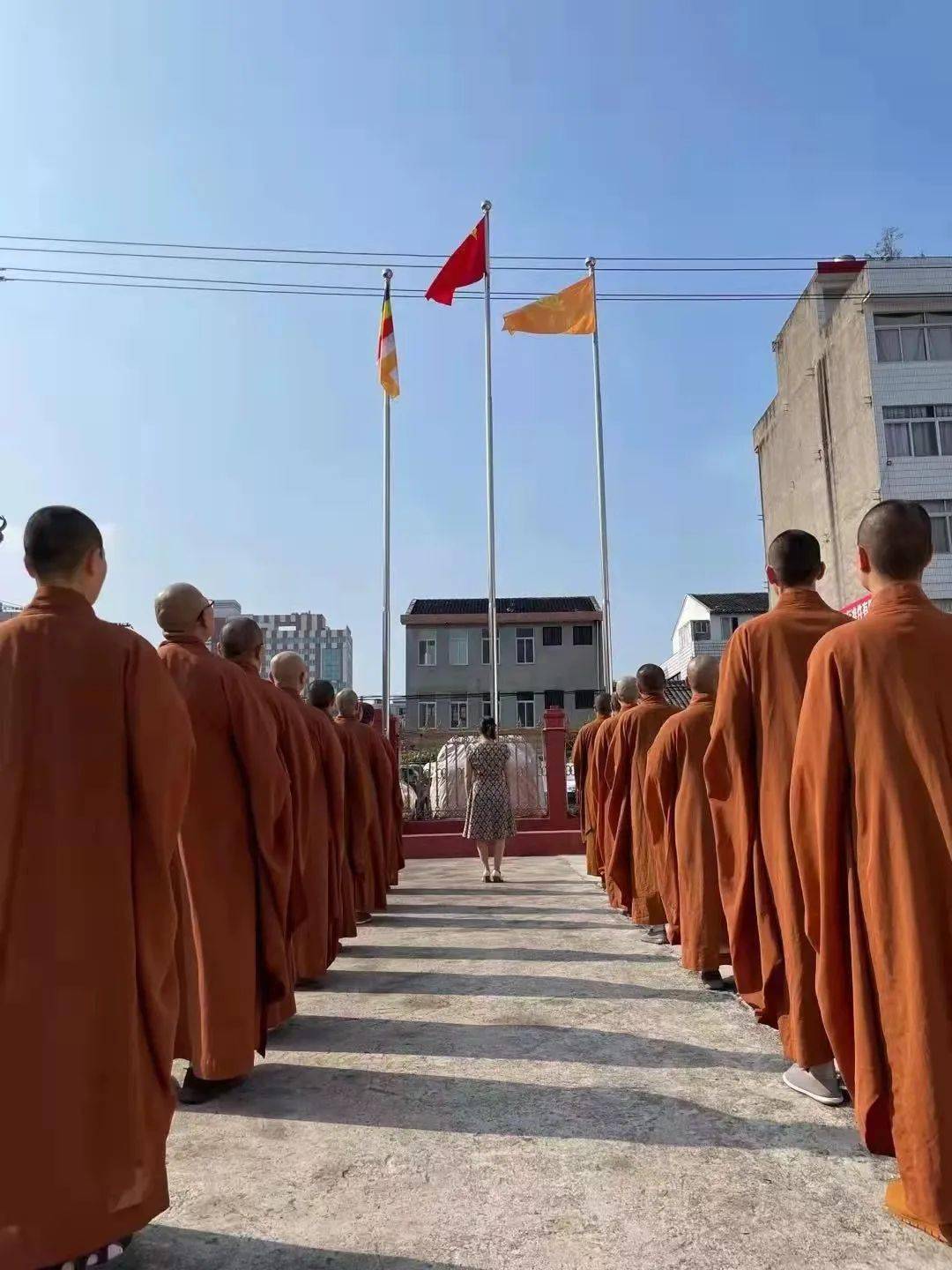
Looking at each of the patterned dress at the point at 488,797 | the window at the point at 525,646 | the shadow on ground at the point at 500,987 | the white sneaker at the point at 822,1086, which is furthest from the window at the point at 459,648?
the white sneaker at the point at 822,1086

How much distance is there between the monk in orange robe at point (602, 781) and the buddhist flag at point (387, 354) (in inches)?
376

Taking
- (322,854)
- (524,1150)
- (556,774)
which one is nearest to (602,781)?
(322,854)

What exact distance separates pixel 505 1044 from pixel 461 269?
565 inches

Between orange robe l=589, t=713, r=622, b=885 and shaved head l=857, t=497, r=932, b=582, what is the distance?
14.6 feet

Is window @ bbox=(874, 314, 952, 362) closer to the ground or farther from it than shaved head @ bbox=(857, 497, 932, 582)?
farther from it

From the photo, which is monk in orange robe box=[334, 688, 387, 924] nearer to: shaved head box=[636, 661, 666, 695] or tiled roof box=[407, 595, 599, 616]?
shaved head box=[636, 661, 666, 695]

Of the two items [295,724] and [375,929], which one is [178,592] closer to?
[295,724]

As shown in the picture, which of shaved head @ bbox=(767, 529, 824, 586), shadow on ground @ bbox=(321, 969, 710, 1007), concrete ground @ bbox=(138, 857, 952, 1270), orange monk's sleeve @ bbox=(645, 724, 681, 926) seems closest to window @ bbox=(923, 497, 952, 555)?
orange monk's sleeve @ bbox=(645, 724, 681, 926)

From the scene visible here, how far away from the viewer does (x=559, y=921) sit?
7500 mm

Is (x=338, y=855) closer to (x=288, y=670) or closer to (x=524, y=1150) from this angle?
(x=288, y=670)

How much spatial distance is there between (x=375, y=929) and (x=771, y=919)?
486 centimetres

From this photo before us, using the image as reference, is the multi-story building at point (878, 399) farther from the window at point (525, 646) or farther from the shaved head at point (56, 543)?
the shaved head at point (56, 543)

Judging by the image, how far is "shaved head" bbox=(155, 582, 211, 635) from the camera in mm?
3832

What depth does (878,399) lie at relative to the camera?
20078 mm
